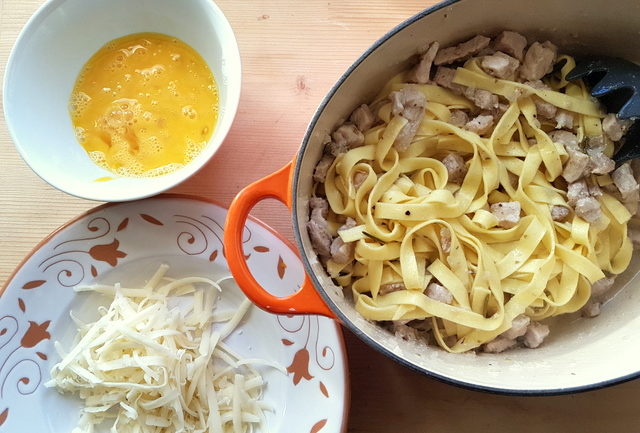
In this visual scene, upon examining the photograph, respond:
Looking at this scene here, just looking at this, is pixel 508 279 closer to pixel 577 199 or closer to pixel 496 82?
pixel 577 199

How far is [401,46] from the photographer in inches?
38.0

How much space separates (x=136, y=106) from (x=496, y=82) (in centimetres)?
61

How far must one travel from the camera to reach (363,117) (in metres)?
1.02

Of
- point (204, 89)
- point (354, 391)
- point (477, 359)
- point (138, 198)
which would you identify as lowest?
point (354, 391)

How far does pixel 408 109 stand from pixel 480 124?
0.13m

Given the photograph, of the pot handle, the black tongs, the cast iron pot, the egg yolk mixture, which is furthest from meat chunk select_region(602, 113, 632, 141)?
the egg yolk mixture

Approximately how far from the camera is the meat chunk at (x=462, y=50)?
3.31 feet

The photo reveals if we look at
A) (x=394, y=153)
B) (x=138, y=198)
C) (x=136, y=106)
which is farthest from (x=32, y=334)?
(x=394, y=153)

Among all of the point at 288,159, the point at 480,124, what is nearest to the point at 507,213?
the point at 480,124

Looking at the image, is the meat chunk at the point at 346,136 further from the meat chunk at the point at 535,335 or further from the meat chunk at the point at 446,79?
the meat chunk at the point at 535,335

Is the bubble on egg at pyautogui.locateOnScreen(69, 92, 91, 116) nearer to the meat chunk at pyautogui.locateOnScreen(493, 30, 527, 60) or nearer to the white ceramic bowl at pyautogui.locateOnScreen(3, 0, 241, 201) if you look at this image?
the white ceramic bowl at pyautogui.locateOnScreen(3, 0, 241, 201)

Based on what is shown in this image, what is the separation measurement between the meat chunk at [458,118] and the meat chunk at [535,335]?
0.37m

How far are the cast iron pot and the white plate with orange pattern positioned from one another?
0.41 feet

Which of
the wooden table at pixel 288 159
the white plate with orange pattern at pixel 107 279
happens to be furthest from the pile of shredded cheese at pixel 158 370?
the wooden table at pixel 288 159
